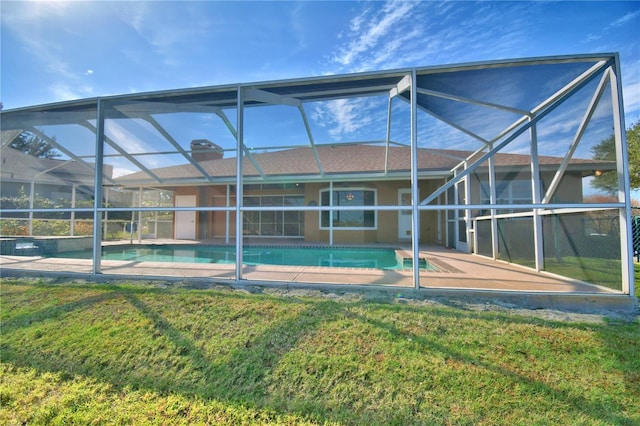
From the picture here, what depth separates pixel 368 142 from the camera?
818 cm

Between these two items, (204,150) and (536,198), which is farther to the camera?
(204,150)

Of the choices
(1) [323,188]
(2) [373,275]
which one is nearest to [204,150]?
(1) [323,188]

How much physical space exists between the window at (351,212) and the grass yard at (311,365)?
849 cm

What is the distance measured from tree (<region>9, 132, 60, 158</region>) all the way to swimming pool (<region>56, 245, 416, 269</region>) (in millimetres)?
3137

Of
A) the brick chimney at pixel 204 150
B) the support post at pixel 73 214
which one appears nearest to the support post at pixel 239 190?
the brick chimney at pixel 204 150

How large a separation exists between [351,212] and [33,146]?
1088 centimetres

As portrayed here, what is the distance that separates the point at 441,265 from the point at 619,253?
113 inches

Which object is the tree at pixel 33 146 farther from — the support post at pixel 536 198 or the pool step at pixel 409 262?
the support post at pixel 536 198

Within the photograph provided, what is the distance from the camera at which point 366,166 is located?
11016mm

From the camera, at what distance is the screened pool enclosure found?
13.4 feet

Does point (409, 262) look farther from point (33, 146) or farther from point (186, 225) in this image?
point (186, 225)

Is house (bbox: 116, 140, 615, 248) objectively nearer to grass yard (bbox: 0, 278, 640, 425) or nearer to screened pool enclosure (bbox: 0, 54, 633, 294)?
screened pool enclosure (bbox: 0, 54, 633, 294)

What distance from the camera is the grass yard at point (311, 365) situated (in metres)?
1.99

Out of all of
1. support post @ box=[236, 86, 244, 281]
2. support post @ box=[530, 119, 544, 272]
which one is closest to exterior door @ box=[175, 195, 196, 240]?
support post @ box=[236, 86, 244, 281]
